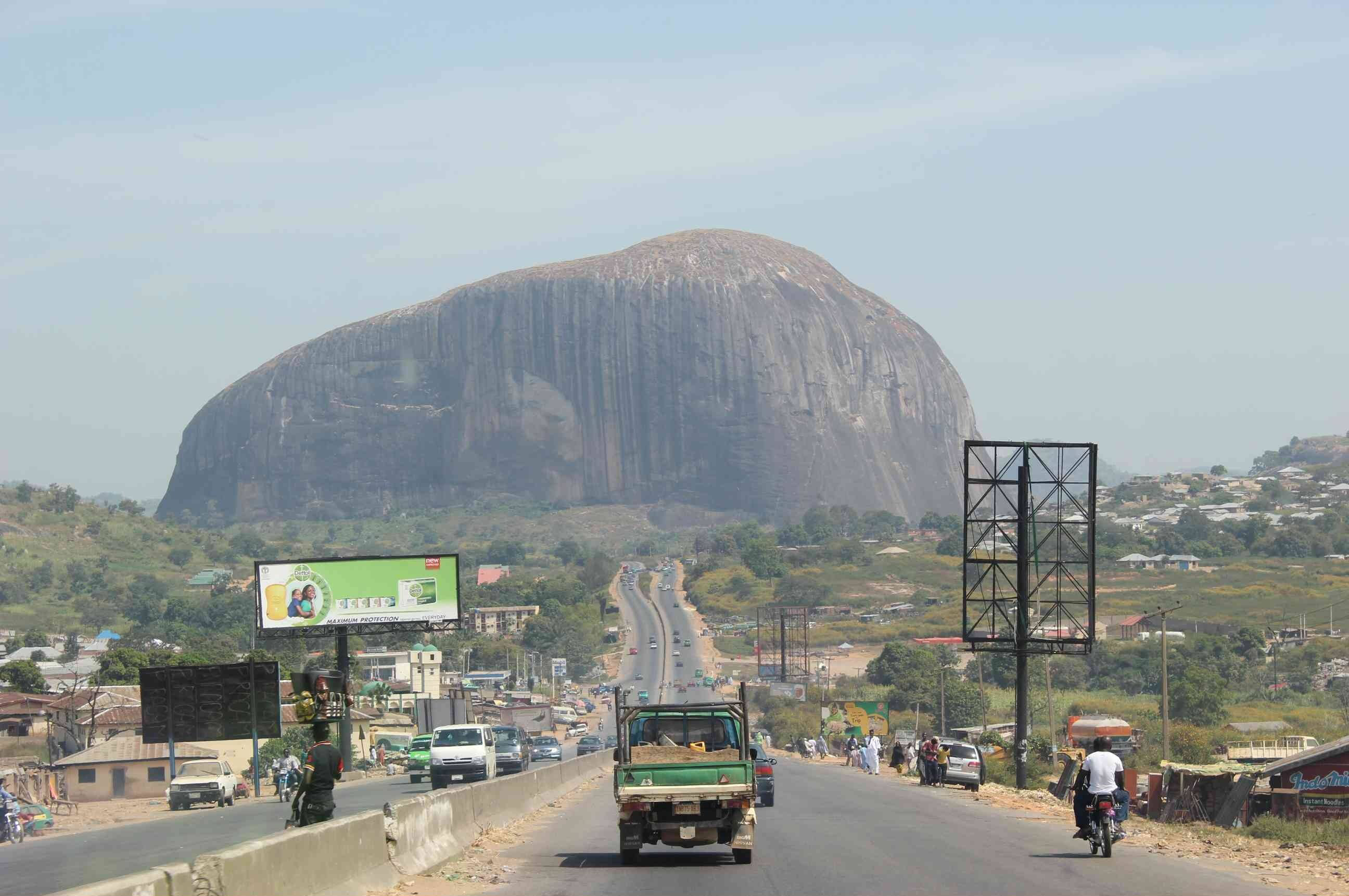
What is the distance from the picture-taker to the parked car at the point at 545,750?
64.4m

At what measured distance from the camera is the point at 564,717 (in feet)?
382

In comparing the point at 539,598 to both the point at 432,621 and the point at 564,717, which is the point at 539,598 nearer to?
the point at 564,717

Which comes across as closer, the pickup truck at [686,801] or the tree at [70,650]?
the pickup truck at [686,801]

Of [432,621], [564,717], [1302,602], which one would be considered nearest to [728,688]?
[564,717]

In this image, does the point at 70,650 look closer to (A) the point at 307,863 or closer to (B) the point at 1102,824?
(B) the point at 1102,824

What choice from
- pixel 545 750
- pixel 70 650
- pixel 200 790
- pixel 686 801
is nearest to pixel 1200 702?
pixel 545 750

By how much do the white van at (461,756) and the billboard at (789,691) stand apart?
240ft

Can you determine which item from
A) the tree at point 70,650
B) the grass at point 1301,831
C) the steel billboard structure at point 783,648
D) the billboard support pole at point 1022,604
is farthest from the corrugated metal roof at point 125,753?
the tree at point 70,650

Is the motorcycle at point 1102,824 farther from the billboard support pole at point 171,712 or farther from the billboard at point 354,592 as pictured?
the billboard at point 354,592

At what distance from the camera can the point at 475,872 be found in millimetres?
16953

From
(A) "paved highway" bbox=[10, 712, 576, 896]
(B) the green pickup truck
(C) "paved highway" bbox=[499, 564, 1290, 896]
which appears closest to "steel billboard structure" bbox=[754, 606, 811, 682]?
(B) the green pickup truck

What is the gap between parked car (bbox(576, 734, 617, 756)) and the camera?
243ft

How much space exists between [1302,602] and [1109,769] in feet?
427

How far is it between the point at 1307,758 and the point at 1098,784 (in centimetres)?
1645
